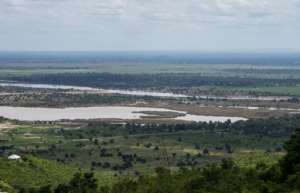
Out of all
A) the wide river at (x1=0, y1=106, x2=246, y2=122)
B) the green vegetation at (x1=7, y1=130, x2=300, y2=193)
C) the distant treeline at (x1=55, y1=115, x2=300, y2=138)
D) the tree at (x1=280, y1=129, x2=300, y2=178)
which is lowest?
the wide river at (x1=0, y1=106, x2=246, y2=122)

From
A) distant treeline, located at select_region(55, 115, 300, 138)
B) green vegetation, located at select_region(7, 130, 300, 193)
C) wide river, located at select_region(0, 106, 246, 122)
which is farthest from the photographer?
wide river, located at select_region(0, 106, 246, 122)

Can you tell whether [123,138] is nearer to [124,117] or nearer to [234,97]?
[124,117]

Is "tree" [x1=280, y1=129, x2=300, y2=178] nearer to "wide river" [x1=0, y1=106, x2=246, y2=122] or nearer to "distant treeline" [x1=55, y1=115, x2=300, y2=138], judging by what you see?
"distant treeline" [x1=55, y1=115, x2=300, y2=138]

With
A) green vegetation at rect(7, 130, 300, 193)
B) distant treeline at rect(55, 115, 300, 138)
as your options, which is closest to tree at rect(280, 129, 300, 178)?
green vegetation at rect(7, 130, 300, 193)

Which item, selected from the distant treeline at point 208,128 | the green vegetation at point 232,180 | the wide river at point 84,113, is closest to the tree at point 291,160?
the green vegetation at point 232,180

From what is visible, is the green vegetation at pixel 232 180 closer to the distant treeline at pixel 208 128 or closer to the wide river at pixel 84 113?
the distant treeline at pixel 208 128

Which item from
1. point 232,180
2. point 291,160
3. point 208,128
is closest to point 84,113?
point 208,128

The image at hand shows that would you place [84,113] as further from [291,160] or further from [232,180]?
[232,180]

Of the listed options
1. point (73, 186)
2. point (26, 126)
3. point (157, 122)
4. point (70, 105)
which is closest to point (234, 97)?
point (70, 105)
